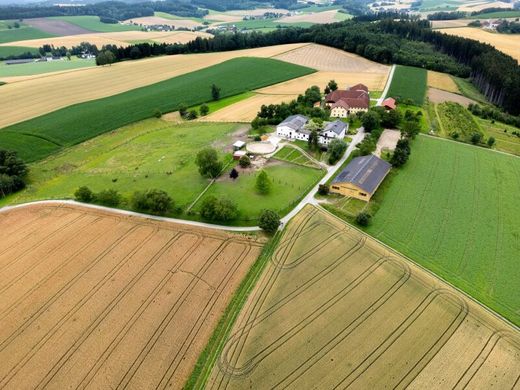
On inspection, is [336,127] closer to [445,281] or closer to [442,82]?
[445,281]

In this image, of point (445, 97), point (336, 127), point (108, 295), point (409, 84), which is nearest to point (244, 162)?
point (336, 127)

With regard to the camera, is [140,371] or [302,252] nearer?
[140,371]

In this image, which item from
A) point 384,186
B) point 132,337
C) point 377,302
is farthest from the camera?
point 384,186

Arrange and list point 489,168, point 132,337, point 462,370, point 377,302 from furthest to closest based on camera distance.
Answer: point 489,168 < point 377,302 < point 132,337 < point 462,370

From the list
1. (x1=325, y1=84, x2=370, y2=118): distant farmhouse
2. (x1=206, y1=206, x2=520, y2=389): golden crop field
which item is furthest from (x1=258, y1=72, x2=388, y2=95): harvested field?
(x1=206, y1=206, x2=520, y2=389): golden crop field

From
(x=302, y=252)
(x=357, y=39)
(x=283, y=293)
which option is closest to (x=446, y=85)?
(x=357, y=39)

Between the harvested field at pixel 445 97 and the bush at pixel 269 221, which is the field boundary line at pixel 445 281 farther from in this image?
the harvested field at pixel 445 97

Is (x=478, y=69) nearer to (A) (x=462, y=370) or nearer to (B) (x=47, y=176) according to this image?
(A) (x=462, y=370)
